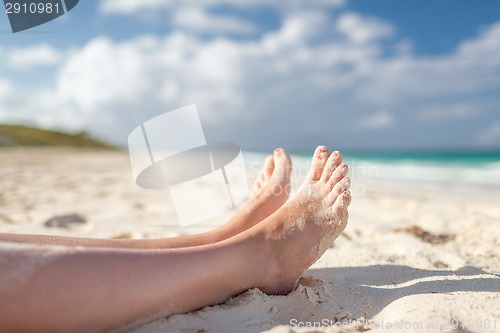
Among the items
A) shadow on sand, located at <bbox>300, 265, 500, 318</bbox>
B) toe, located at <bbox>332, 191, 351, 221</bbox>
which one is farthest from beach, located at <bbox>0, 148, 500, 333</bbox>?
toe, located at <bbox>332, 191, 351, 221</bbox>

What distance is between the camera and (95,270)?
3.34 ft

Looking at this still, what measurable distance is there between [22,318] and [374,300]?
39.3 inches

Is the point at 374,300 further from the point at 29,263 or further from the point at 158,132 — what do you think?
the point at 158,132

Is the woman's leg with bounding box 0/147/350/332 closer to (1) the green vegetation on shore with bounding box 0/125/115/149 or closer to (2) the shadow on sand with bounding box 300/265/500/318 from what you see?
(2) the shadow on sand with bounding box 300/265/500/318

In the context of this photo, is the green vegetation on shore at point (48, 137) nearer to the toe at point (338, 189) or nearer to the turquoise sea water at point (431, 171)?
the turquoise sea water at point (431, 171)

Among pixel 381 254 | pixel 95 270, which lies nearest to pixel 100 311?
pixel 95 270

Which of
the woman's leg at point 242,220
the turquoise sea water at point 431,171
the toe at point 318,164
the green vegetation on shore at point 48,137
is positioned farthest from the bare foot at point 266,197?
the green vegetation on shore at point 48,137

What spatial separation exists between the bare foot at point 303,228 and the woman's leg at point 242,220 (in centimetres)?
22

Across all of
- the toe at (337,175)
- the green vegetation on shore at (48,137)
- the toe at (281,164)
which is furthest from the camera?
the green vegetation on shore at (48,137)

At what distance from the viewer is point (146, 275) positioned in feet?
3.52

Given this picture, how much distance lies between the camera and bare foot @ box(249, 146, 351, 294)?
1.37 metres

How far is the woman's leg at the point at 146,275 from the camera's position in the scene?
96 centimetres

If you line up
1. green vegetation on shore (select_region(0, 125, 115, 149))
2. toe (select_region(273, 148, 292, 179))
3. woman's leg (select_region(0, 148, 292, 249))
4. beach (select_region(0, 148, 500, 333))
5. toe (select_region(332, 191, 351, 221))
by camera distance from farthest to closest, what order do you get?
green vegetation on shore (select_region(0, 125, 115, 149)), toe (select_region(273, 148, 292, 179)), toe (select_region(332, 191, 351, 221)), woman's leg (select_region(0, 148, 292, 249)), beach (select_region(0, 148, 500, 333))

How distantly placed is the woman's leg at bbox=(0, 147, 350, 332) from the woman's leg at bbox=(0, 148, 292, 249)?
0.24 meters
